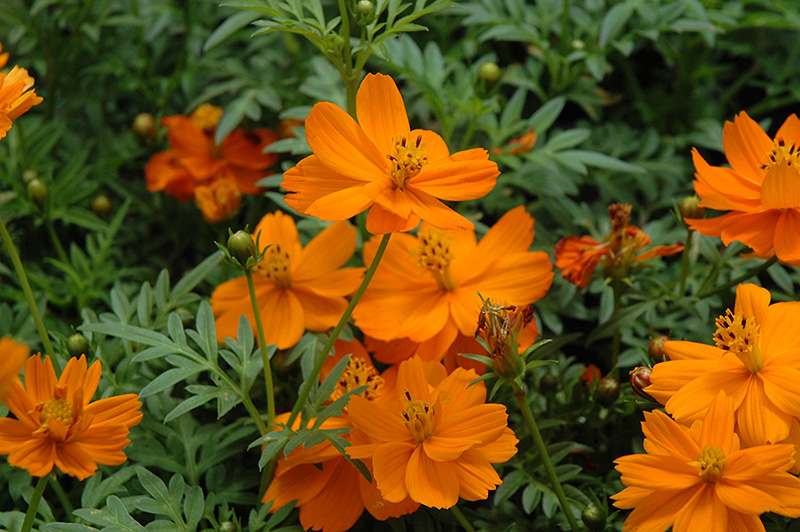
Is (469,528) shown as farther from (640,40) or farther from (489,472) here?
(640,40)

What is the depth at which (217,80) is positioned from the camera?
60.7 inches

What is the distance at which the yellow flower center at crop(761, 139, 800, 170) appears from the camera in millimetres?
876

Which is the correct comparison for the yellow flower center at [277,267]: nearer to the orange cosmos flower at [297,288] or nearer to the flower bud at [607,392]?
the orange cosmos flower at [297,288]

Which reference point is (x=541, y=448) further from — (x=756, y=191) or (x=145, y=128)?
(x=145, y=128)

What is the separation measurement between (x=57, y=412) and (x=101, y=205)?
0.58 metres

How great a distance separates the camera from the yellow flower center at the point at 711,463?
70 cm

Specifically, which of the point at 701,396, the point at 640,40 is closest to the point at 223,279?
the point at 701,396

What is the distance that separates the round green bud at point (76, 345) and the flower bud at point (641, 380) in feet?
1.92

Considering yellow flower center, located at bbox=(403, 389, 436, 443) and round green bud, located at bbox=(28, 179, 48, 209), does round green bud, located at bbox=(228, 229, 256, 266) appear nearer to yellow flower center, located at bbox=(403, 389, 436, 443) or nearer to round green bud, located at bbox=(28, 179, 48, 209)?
yellow flower center, located at bbox=(403, 389, 436, 443)

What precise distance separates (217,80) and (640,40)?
778 millimetres

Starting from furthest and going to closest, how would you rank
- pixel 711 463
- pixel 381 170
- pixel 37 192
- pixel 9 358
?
pixel 37 192, pixel 381 170, pixel 711 463, pixel 9 358

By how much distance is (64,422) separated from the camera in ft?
2.48

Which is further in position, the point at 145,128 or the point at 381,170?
the point at 145,128

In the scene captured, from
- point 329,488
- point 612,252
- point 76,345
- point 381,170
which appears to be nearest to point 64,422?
point 76,345
